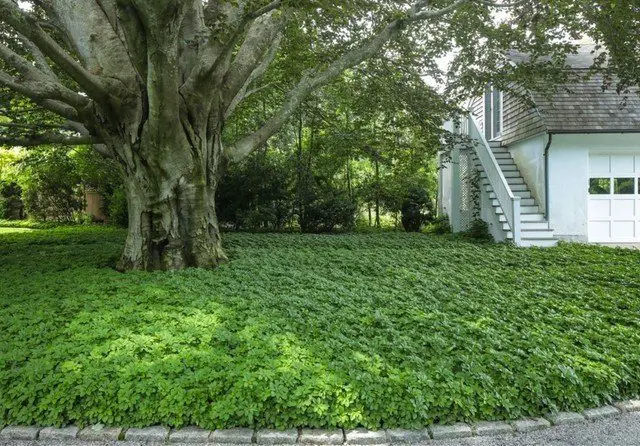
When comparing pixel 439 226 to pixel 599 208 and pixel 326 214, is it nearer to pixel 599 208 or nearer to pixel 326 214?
pixel 326 214

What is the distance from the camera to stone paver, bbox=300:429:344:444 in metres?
2.92

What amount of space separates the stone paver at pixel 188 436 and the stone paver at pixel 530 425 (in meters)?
2.11

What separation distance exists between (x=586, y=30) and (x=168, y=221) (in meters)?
9.42

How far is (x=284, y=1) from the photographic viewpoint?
196 inches

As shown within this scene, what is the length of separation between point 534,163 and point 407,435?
11585mm

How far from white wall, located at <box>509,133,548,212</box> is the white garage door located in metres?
1.36

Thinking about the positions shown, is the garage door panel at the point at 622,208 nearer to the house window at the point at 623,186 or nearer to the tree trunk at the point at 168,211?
the house window at the point at 623,186

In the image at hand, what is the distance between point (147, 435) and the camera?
9.66 feet

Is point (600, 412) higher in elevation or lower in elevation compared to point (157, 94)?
lower

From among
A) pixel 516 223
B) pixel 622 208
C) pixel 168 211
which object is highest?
pixel 168 211

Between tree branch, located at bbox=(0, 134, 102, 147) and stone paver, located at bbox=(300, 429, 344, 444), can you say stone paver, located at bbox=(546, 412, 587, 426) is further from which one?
tree branch, located at bbox=(0, 134, 102, 147)

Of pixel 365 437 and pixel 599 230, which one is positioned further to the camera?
pixel 599 230

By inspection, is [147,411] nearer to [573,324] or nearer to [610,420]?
[610,420]

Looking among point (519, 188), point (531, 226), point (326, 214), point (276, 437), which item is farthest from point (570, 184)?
point (276, 437)
